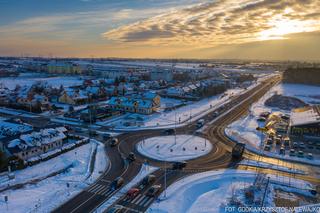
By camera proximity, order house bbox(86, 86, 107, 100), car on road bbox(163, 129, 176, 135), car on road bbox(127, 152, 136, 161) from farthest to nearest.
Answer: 1. house bbox(86, 86, 107, 100)
2. car on road bbox(163, 129, 176, 135)
3. car on road bbox(127, 152, 136, 161)

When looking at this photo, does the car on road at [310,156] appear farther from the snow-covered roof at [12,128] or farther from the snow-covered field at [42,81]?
the snow-covered field at [42,81]

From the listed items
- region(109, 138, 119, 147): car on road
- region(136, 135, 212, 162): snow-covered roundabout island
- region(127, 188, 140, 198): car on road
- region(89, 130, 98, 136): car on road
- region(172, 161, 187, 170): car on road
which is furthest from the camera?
region(89, 130, 98, 136): car on road

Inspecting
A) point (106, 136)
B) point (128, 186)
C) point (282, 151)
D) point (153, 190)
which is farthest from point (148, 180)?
point (282, 151)

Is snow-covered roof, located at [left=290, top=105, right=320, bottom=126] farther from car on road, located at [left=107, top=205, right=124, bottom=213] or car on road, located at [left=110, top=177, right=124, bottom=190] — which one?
car on road, located at [left=107, top=205, right=124, bottom=213]

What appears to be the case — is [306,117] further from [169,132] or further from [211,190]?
[211,190]

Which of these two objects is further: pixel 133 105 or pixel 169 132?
pixel 133 105

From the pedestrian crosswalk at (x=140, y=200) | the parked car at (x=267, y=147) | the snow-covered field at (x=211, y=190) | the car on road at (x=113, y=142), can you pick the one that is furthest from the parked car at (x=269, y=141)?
the pedestrian crosswalk at (x=140, y=200)

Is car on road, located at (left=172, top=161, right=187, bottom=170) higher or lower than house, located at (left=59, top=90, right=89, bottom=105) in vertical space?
lower

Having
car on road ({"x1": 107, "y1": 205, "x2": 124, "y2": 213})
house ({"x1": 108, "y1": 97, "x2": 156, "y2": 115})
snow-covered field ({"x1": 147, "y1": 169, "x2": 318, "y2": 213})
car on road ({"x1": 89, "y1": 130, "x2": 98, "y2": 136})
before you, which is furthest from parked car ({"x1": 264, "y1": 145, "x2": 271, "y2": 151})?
house ({"x1": 108, "y1": 97, "x2": 156, "y2": 115})
